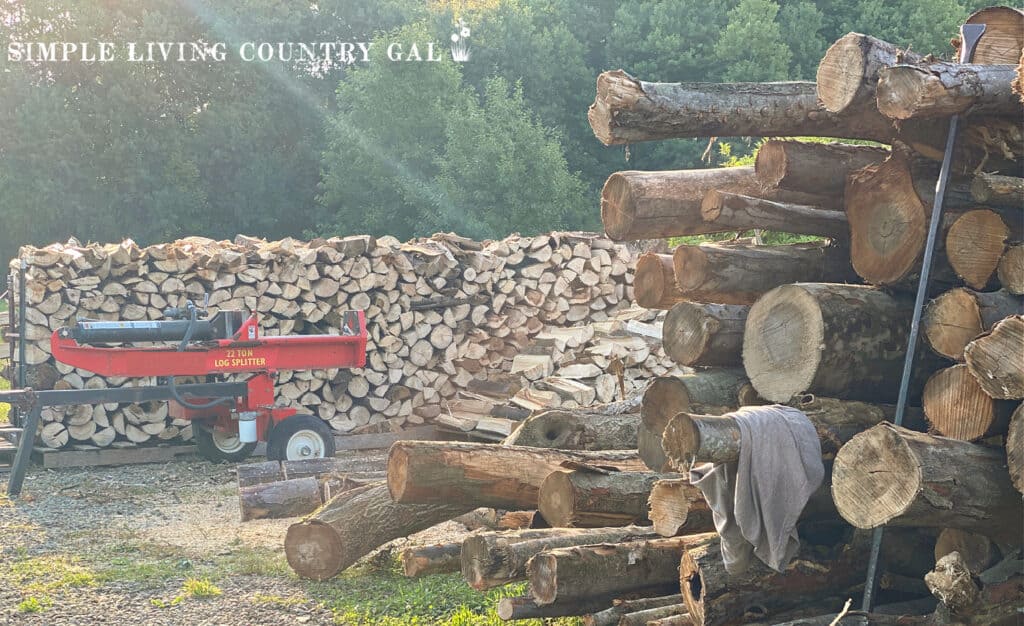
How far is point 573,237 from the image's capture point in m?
11.3

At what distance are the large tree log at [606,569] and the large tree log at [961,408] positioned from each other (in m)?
1.09

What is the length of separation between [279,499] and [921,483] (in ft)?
16.2

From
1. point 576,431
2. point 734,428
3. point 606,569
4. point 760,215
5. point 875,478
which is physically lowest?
point 606,569

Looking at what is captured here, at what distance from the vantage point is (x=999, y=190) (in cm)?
399

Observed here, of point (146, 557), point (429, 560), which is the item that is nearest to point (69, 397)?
point (146, 557)

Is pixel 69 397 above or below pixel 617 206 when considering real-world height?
below

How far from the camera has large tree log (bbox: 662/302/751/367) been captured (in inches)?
185

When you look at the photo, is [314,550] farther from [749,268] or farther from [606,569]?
[749,268]

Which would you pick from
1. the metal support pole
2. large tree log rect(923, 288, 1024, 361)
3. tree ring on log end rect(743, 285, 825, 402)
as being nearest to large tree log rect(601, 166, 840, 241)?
tree ring on log end rect(743, 285, 825, 402)

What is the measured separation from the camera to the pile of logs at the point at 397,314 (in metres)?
9.69

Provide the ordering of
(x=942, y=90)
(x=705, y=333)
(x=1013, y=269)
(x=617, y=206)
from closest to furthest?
1. (x=942, y=90)
2. (x=1013, y=269)
3. (x=705, y=333)
4. (x=617, y=206)

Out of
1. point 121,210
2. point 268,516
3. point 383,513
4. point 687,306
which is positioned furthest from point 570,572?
point 121,210

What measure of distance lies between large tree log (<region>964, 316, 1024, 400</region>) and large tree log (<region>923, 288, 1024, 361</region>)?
0.32m

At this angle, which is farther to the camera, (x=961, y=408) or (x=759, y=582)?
(x=759, y=582)
